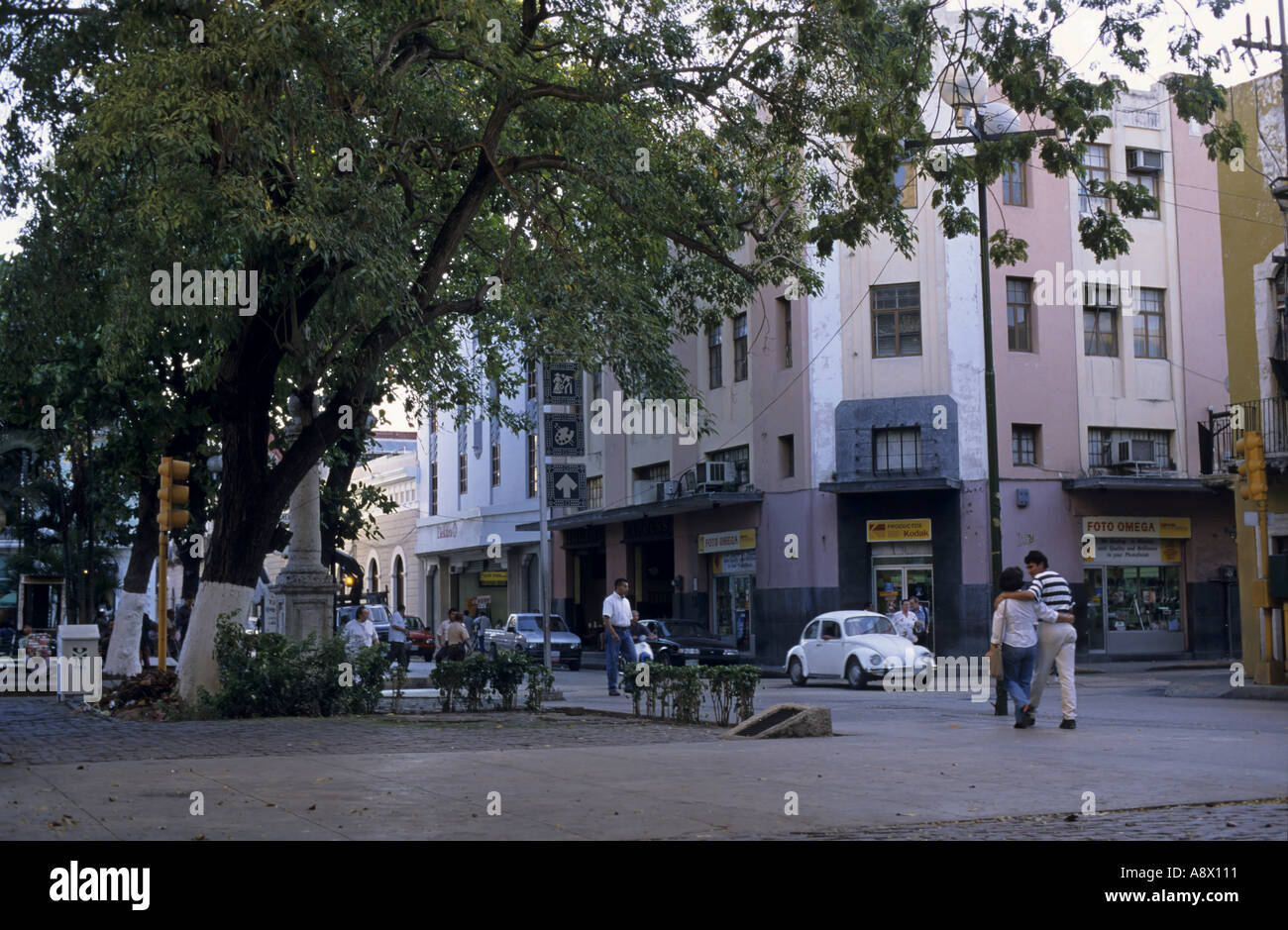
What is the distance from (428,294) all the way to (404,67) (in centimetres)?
243

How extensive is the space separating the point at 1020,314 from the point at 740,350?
7683mm

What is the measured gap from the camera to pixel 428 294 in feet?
49.7

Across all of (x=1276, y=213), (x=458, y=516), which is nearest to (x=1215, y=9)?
(x=1276, y=213)

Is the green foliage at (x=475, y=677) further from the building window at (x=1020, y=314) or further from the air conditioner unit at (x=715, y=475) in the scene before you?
the building window at (x=1020, y=314)

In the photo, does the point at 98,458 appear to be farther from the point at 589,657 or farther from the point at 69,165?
the point at 589,657

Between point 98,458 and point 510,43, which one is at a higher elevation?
point 510,43

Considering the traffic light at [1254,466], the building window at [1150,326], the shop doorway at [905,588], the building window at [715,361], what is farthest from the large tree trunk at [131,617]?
the building window at [1150,326]

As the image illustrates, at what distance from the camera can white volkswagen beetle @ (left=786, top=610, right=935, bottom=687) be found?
971 inches

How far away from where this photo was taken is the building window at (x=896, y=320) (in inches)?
1335

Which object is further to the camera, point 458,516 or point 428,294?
point 458,516

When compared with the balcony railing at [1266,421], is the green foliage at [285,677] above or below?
below

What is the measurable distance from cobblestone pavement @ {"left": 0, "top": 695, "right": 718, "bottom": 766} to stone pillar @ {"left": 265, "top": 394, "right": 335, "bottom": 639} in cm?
413

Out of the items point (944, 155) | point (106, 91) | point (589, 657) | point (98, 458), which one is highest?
point (106, 91)

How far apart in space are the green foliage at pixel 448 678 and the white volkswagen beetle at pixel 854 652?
35.3 ft
